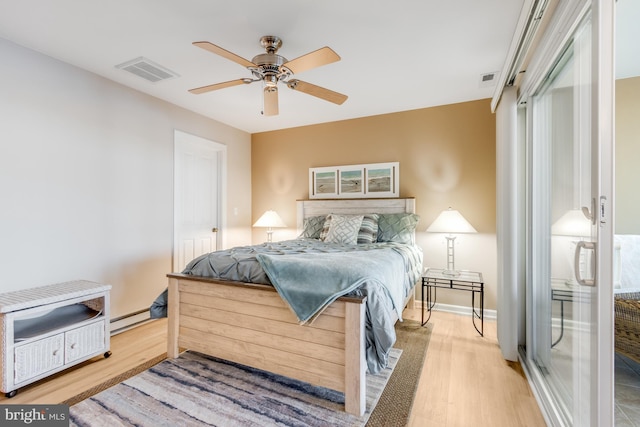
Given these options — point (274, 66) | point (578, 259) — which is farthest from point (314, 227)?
point (578, 259)

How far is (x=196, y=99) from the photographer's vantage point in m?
3.36

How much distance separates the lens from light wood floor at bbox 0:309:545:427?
1.69 meters

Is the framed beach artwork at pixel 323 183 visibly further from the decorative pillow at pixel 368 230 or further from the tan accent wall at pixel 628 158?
the tan accent wall at pixel 628 158

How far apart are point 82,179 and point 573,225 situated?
11.9 feet

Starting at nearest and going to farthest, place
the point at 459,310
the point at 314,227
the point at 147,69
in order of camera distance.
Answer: the point at 147,69
the point at 459,310
the point at 314,227

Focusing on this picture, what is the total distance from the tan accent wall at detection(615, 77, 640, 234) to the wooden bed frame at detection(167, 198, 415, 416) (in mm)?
1467

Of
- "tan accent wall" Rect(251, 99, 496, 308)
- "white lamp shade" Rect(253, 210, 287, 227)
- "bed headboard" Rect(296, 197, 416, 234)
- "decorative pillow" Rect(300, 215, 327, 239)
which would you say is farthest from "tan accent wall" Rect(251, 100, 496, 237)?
"decorative pillow" Rect(300, 215, 327, 239)

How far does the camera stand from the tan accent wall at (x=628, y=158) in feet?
4.93

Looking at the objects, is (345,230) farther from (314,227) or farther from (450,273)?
(450,273)

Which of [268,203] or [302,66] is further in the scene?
A: [268,203]

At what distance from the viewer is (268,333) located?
1951mm

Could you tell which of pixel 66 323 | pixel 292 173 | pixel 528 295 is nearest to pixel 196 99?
pixel 292 173

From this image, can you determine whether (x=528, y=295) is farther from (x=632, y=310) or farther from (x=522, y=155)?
(x=522, y=155)

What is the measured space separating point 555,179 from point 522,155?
26.0 inches
